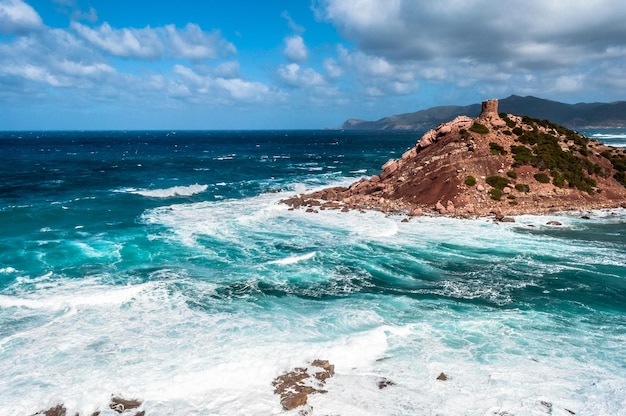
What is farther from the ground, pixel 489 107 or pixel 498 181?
pixel 489 107

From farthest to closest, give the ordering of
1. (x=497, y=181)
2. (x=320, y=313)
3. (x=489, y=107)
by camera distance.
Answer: (x=489, y=107) < (x=497, y=181) < (x=320, y=313)

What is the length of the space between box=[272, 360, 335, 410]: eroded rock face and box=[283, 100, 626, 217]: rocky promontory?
2608cm

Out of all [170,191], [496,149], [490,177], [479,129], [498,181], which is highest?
[479,129]

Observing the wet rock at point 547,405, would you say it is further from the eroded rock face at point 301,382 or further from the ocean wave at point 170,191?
the ocean wave at point 170,191

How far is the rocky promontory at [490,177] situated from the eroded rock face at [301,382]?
2608 cm

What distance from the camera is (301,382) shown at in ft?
46.8

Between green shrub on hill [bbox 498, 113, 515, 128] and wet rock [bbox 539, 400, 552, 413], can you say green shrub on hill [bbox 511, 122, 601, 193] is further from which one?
wet rock [bbox 539, 400, 552, 413]

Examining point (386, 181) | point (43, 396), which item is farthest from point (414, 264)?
point (386, 181)

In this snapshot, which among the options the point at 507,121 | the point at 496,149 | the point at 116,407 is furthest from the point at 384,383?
the point at 507,121

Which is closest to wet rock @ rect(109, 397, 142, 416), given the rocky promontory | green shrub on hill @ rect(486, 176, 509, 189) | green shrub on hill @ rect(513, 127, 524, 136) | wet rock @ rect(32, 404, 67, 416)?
wet rock @ rect(32, 404, 67, 416)

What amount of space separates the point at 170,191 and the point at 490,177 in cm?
3686

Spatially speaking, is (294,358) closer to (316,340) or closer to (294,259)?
(316,340)

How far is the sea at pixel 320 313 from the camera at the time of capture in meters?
13.8

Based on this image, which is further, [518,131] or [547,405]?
[518,131]
